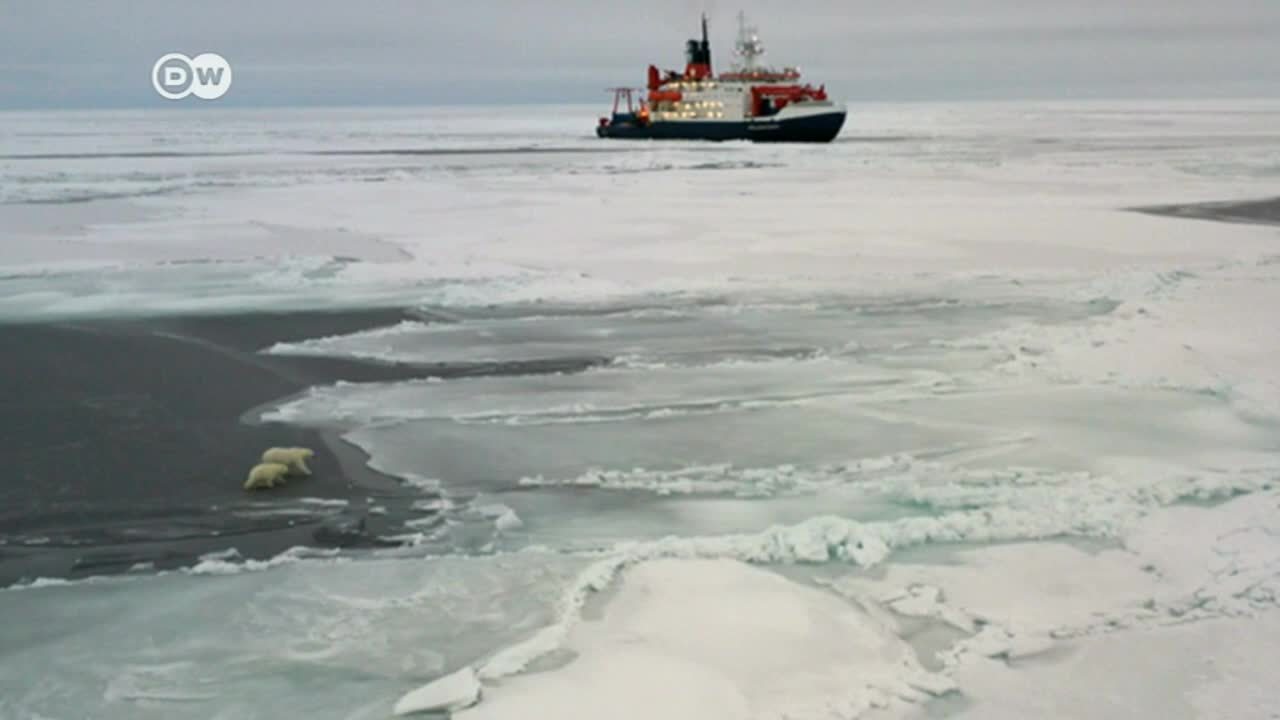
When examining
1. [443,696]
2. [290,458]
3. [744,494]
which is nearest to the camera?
[443,696]

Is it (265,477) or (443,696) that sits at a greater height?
(265,477)

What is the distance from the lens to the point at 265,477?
14.5 feet

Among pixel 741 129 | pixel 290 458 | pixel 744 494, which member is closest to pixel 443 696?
pixel 744 494

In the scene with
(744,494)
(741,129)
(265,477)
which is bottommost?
(744,494)

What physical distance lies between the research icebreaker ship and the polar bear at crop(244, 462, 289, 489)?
40.4 metres

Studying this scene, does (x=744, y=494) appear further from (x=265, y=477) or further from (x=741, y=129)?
(x=741, y=129)

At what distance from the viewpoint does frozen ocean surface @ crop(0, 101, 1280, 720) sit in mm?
2961

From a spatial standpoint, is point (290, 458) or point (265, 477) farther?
point (290, 458)

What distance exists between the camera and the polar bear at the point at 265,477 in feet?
14.5

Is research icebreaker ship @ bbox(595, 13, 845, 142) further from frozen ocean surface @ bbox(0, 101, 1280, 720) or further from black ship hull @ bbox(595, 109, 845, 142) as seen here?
frozen ocean surface @ bbox(0, 101, 1280, 720)

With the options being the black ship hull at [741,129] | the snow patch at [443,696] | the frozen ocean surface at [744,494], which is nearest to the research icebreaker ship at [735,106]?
the black ship hull at [741,129]

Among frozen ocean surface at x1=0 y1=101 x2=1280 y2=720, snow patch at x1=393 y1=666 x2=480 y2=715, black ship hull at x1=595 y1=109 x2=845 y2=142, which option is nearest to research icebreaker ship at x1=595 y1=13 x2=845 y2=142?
black ship hull at x1=595 y1=109 x2=845 y2=142

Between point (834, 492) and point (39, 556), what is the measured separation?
2.61 meters

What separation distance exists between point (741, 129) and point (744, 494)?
142 ft
